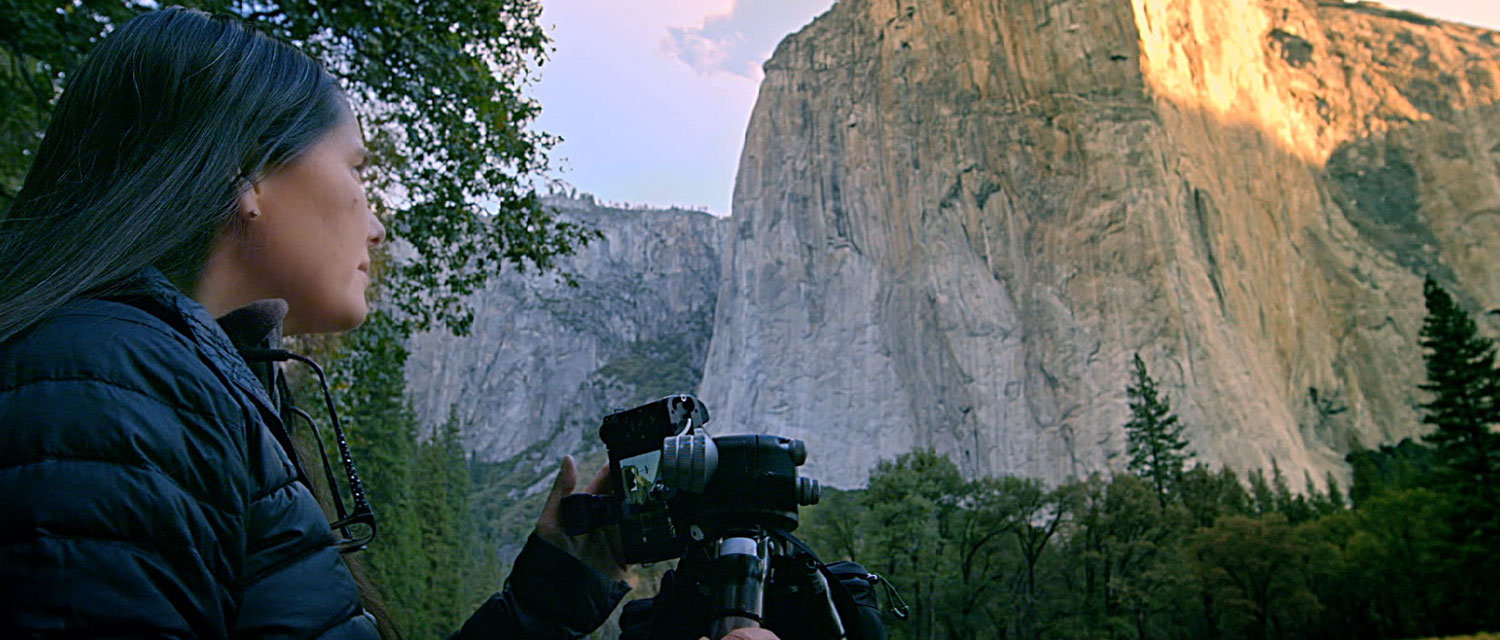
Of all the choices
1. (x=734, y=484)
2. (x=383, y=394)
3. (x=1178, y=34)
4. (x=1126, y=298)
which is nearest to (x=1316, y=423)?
(x=1126, y=298)

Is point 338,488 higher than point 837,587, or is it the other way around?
point 338,488

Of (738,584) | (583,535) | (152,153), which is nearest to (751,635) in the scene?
(738,584)

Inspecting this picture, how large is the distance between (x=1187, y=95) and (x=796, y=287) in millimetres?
22168

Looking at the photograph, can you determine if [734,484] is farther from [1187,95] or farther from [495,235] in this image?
[1187,95]

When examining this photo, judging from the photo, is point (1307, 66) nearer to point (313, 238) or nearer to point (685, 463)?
point (685, 463)

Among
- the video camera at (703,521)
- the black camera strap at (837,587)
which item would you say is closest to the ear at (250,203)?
the video camera at (703,521)

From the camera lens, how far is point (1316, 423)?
47125 millimetres

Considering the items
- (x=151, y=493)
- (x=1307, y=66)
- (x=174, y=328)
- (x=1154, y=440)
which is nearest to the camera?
(x=151, y=493)

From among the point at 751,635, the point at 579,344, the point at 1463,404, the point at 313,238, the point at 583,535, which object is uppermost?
the point at 579,344

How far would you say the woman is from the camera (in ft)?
2.79

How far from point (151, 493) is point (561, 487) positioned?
1.07m

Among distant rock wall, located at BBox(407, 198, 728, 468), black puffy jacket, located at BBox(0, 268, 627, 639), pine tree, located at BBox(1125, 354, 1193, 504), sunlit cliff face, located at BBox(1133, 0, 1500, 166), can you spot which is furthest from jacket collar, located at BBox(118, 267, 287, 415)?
distant rock wall, located at BBox(407, 198, 728, 468)

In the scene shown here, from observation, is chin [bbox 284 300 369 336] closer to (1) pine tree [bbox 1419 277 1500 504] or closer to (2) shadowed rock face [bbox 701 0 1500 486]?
(1) pine tree [bbox 1419 277 1500 504]

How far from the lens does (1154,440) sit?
37.6 metres
